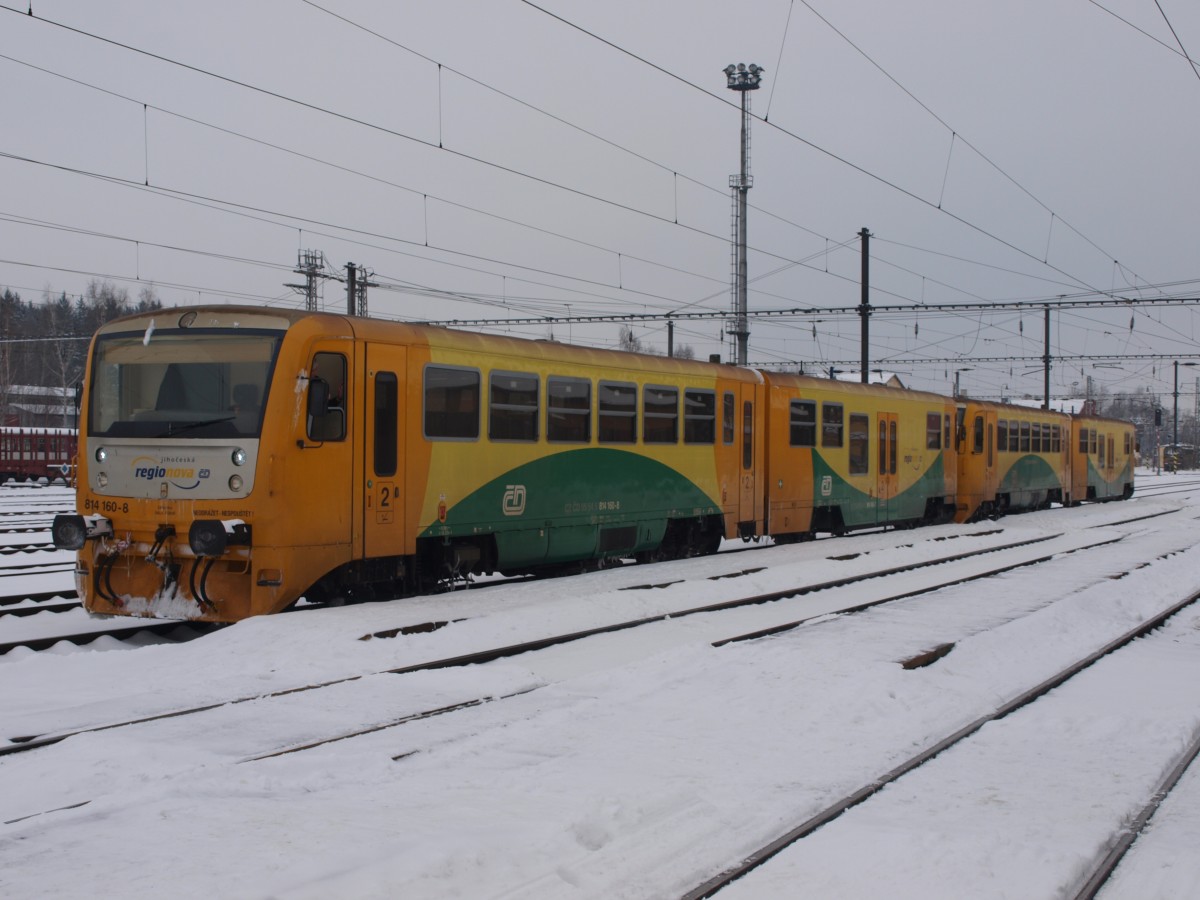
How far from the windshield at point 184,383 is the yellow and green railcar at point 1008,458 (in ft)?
66.1

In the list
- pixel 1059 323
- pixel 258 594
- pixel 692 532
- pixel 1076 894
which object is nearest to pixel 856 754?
pixel 1076 894

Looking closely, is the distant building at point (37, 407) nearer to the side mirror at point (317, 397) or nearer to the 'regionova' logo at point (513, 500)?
the 'regionova' logo at point (513, 500)

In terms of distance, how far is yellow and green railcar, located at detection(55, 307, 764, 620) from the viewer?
1041cm

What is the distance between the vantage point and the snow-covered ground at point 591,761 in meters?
4.59

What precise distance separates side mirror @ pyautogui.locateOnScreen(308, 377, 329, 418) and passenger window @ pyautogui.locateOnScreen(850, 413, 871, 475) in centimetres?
1284

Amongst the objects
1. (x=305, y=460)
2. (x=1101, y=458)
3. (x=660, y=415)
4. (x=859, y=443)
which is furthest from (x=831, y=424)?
(x=1101, y=458)

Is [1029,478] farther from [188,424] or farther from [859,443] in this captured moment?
[188,424]

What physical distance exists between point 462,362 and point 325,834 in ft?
26.6

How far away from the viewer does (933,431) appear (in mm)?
25609

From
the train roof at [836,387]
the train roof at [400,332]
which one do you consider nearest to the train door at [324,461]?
the train roof at [400,332]

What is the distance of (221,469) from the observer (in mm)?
10398

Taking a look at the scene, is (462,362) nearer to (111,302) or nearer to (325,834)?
(325,834)

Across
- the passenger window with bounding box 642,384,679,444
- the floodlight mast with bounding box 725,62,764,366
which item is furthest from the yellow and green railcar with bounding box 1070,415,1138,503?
the passenger window with bounding box 642,384,679,444

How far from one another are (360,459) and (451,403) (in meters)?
1.50
